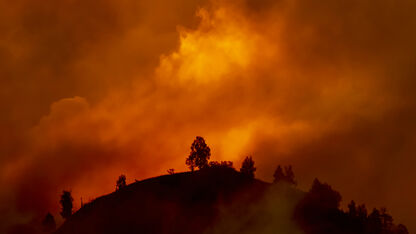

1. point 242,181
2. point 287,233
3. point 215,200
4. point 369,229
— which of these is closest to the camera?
point 287,233

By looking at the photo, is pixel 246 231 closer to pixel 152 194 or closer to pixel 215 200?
pixel 215 200

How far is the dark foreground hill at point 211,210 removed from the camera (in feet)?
498

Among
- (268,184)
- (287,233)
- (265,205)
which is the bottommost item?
(287,233)

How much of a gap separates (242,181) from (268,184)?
30.0ft

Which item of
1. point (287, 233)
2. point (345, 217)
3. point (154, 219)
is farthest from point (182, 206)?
point (345, 217)

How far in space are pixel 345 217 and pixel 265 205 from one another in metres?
24.9

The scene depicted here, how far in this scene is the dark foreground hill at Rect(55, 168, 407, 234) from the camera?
152 metres

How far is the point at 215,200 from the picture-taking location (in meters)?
168

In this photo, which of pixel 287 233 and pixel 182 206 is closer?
pixel 287 233

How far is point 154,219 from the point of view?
6412 inches

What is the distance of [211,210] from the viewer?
162 meters

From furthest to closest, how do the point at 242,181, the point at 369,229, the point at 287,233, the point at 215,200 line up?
the point at 242,181 < the point at 215,200 < the point at 369,229 < the point at 287,233

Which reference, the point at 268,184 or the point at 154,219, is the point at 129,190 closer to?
the point at 154,219

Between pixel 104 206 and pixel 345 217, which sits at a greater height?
pixel 104 206
